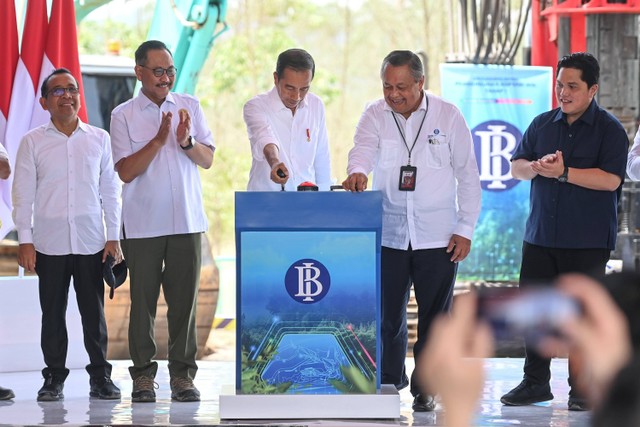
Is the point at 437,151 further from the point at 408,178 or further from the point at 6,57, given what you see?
the point at 6,57

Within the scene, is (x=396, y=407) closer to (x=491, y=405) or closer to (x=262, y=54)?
(x=491, y=405)

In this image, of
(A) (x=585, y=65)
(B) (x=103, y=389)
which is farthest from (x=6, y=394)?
(A) (x=585, y=65)

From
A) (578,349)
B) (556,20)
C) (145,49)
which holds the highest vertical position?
(556,20)

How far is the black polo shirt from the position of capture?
16.4 ft

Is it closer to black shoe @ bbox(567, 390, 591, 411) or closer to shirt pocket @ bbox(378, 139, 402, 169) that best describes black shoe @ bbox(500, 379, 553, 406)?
black shoe @ bbox(567, 390, 591, 411)

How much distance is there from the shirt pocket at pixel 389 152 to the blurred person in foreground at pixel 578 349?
147 inches

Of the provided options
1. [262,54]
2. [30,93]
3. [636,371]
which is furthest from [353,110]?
[636,371]

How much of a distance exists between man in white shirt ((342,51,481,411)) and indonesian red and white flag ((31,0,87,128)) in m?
2.13

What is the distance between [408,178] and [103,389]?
1.69m

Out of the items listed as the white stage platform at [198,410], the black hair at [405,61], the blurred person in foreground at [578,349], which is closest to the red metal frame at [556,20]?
the white stage platform at [198,410]

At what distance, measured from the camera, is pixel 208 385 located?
18.8ft

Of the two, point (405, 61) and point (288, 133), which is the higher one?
point (405, 61)

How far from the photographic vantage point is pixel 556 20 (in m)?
7.71

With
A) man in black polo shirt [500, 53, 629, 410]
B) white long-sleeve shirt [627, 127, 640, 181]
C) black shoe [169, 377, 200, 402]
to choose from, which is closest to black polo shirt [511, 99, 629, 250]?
man in black polo shirt [500, 53, 629, 410]
